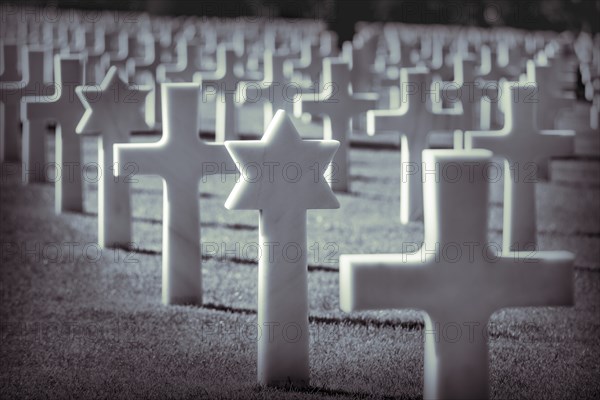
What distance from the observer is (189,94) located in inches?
202

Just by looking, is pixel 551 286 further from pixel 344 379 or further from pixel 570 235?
pixel 570 235

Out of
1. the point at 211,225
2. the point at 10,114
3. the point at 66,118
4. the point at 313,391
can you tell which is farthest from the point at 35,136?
the point at 313,391

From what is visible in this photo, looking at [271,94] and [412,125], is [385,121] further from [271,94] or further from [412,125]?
[271,94]

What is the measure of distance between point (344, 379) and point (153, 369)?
2.23 feet

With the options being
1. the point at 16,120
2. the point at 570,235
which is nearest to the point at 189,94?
the point at 570,235

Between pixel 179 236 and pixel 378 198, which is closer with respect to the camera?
pixel 179 236

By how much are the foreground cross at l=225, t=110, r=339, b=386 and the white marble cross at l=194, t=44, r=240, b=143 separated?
18.1 ft

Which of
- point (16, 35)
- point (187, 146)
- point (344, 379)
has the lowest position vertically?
point (344, 379)

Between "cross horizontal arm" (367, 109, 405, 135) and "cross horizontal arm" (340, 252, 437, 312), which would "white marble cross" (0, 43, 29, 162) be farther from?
"cross horizontal arm" (340, 252, 437, 312)

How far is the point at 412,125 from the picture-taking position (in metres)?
7.98

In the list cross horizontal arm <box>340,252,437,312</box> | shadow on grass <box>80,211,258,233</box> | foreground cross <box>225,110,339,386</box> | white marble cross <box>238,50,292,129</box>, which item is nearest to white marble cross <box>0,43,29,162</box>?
white marble cross <box>238,50,292,129</box>

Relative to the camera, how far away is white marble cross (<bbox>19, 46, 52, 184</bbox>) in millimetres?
9227

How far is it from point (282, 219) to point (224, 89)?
20.1ft

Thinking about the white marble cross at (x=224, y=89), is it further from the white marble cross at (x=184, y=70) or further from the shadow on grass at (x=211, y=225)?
the shadow on grass at (x=211, y=225)
